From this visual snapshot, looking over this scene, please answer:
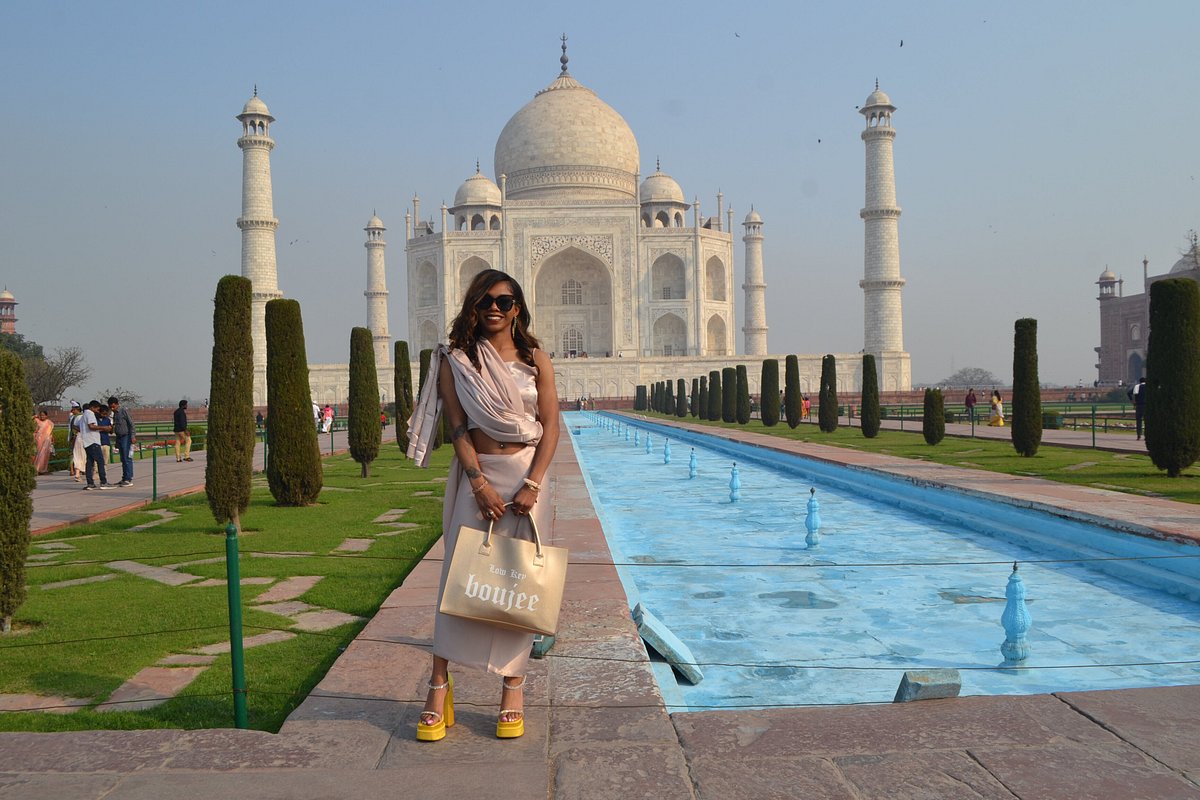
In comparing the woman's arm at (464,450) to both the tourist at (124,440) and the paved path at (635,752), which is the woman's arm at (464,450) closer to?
the paved path at (635,752)

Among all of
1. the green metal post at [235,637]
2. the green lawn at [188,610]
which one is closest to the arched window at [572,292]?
the green lawn at [188,610]

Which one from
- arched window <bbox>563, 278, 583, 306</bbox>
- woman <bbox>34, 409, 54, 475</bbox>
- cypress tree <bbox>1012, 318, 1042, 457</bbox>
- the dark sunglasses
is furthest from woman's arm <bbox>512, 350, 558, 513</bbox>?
arched window <bbox>563, 278, 583, 306</bbox>

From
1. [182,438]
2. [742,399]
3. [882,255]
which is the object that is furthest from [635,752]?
[882,255]

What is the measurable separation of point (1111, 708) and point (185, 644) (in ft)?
8.60

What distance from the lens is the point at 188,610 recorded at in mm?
3600

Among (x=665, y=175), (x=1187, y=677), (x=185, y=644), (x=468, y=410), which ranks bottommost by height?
(x=1187, y=677)

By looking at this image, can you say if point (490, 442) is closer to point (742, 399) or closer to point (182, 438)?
point (182, 438)

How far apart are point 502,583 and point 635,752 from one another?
45 cm

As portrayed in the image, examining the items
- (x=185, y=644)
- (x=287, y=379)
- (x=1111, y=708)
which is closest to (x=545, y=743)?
(x=1111, y=708)

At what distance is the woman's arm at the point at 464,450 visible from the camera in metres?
2.14

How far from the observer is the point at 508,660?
2.14 meters

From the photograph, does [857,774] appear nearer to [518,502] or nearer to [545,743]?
[545,743]

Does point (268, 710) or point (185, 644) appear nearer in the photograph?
point (268, 710)

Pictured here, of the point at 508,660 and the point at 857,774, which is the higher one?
the point at 508,660
